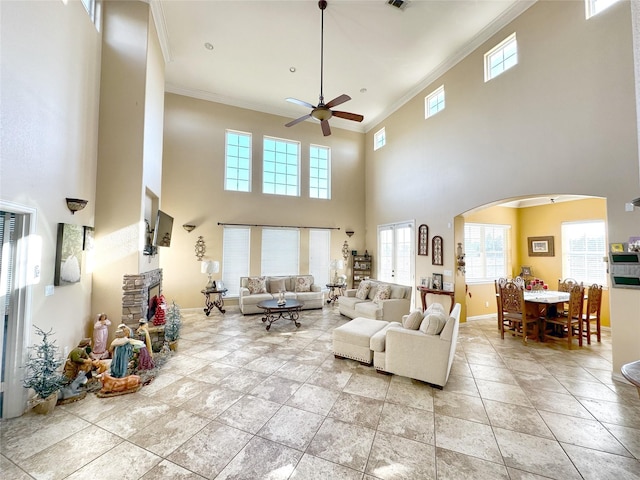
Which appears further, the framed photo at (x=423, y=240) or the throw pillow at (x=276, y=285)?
the throw pillow at (x=276, y=285)

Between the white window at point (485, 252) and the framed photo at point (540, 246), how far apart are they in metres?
0.57

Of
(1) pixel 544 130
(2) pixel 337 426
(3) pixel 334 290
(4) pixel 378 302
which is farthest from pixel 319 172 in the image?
(2) pixel 337 426

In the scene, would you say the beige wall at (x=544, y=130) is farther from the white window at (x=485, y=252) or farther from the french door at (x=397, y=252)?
the white window at (x=485, y=252)

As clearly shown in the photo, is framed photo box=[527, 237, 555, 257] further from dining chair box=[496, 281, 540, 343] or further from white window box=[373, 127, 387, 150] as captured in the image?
white window box=[373, 127, 387, 150]

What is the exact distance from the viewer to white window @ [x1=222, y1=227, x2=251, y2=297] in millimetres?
7398

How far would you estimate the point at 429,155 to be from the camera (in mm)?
6391

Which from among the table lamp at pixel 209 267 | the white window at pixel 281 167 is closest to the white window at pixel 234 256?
the table lamp at pixel 209 267

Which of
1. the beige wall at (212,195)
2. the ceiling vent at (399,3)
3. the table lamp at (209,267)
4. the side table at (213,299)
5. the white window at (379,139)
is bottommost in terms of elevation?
the side table at (213,299)

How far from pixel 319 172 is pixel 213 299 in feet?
16.3

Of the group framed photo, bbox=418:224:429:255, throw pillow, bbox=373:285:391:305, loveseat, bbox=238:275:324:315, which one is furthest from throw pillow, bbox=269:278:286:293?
framed photo, bbox=418:224:429:255

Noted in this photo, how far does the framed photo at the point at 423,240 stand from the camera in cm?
635

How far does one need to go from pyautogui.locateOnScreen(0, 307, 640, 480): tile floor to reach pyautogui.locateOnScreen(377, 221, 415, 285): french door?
3.35 m

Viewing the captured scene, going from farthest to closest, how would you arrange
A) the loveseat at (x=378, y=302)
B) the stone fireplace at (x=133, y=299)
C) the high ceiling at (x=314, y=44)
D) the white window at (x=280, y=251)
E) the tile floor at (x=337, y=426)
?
the white window at (x=280, y=251) < the loveseat at (x=378, y=302) < the high ceiling at (x=314, y=44) < the stone fireplace at (x=133, y=299) < the tile floor at (x=337, y=426)

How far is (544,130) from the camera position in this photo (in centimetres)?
417
